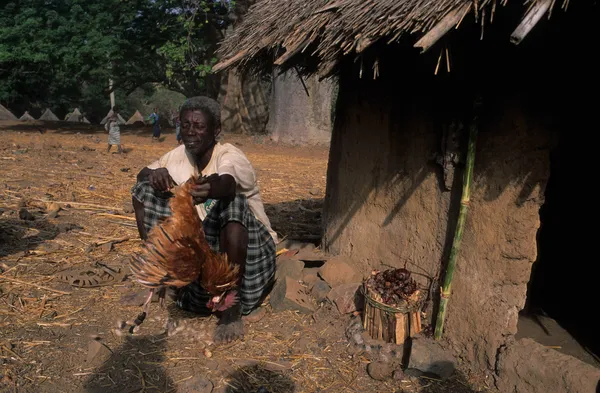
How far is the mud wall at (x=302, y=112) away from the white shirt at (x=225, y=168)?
12370 mm

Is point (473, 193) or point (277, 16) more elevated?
point (277, 16)

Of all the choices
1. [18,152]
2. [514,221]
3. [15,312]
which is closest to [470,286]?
[514,221]

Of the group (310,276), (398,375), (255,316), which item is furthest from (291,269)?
(398,375)

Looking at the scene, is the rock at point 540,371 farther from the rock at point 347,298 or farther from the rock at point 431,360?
the rock at point 347,298

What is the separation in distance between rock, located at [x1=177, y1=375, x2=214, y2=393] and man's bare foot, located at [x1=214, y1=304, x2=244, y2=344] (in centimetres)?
47

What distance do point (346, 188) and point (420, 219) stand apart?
89 centimetres

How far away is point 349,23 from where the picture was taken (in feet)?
9.31

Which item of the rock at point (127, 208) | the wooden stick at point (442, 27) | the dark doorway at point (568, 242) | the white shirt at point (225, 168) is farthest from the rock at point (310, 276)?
the rock at point (127, 208)

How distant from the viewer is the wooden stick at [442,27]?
7.10 ft

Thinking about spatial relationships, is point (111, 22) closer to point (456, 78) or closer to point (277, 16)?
point (277, 16)

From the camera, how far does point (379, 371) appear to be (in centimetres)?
300

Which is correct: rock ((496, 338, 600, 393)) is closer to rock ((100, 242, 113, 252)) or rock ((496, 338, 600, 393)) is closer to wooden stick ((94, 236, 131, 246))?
rock ((100, 242, 113, 252))

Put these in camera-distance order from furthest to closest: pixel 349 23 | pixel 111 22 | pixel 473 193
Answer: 1. pixel 111 22
2. pixel 473 193
3. pixel 349 23

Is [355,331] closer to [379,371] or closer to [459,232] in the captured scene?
[379,371]
